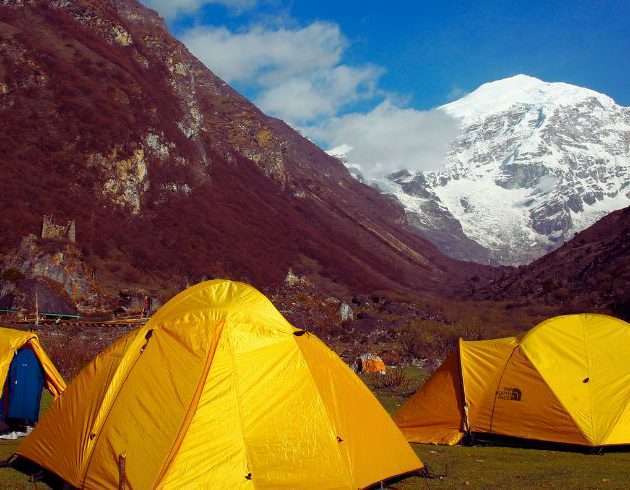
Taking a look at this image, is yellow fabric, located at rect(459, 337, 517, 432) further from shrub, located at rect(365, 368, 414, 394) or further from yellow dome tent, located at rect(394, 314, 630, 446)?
shrub, located at rect(365, 368, 414, 394)

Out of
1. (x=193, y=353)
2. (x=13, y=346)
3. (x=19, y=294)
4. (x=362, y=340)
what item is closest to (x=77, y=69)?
(x=19, y=294)

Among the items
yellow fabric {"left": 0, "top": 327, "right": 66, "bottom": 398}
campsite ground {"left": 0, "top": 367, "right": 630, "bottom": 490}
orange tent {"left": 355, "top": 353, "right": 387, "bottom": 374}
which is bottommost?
campsite ground {"left": 0, "top": 367, "right": 630, "bottom": 490}

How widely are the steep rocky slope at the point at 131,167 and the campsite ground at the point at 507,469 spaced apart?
41.8m

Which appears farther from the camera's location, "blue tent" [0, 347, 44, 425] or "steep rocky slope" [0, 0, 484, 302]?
"steep rocky slope" [0, 0, 484, 302]

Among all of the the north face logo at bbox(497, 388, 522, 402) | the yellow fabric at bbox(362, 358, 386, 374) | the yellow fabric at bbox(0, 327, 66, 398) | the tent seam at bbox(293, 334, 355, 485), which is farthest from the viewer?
the yellow fabric at bbox(362, 358, 386, 374)

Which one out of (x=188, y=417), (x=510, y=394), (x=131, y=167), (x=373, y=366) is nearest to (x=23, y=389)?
(x=188, y=417)

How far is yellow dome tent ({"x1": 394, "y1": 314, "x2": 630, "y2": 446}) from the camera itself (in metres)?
11.6

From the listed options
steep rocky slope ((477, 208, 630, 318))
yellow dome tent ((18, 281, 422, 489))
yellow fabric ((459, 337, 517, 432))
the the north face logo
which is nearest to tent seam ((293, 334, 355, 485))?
yellow dome tent ((18, 281, 422, 489))

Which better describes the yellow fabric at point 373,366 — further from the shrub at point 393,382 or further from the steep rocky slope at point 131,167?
the steep rocky slope at point 131,167

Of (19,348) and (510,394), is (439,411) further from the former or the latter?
(19,348)

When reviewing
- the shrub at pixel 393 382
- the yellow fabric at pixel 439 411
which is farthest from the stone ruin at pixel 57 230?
the yellow fabric at pixel 439 411

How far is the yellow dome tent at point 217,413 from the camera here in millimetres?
7898

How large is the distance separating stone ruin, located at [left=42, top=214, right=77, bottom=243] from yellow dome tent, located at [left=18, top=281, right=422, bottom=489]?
41603 millimetres

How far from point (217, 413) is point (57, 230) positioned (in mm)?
45952
